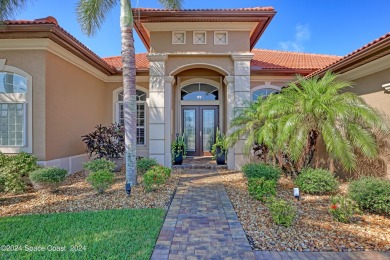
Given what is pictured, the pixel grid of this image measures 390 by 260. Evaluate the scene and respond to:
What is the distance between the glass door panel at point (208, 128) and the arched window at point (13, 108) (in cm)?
782

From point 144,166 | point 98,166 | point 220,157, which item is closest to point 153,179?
point 144,166

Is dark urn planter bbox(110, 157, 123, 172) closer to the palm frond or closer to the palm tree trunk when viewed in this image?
the palm tree trunk

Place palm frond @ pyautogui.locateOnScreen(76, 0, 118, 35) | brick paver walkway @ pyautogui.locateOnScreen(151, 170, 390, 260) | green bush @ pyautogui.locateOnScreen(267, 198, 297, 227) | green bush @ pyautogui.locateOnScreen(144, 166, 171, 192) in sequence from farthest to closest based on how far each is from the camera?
palm frond @ pyautogui.locateOnScreen(76, 0, 118, 35), green bush @ pyautogui.locateOnScreen(144, 166, 171, 192), green bush @ pyautogui.locateOnScreen(267, 198, 297, 227), brick paver walkway @ pyautogui.locateOnScreen(151, 170, 390, 260)

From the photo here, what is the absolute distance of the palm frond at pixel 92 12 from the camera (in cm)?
746

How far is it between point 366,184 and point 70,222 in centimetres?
610

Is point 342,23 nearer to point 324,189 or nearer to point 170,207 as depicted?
point 324,189

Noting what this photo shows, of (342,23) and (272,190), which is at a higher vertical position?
(342,23)

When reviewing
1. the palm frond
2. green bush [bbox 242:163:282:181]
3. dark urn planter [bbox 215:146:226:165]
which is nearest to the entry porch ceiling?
the palm frond

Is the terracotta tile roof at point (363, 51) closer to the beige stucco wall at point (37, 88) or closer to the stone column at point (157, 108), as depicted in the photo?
the stone column at point (157, 108)

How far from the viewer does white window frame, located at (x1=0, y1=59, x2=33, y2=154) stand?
7.78m

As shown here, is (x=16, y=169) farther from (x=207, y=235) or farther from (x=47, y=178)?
(x=207, y=235)

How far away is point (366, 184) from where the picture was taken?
17.0 feet

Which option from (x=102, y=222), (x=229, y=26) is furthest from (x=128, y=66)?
(x=229, y=26)

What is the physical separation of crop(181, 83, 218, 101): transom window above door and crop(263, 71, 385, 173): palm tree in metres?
5.85
